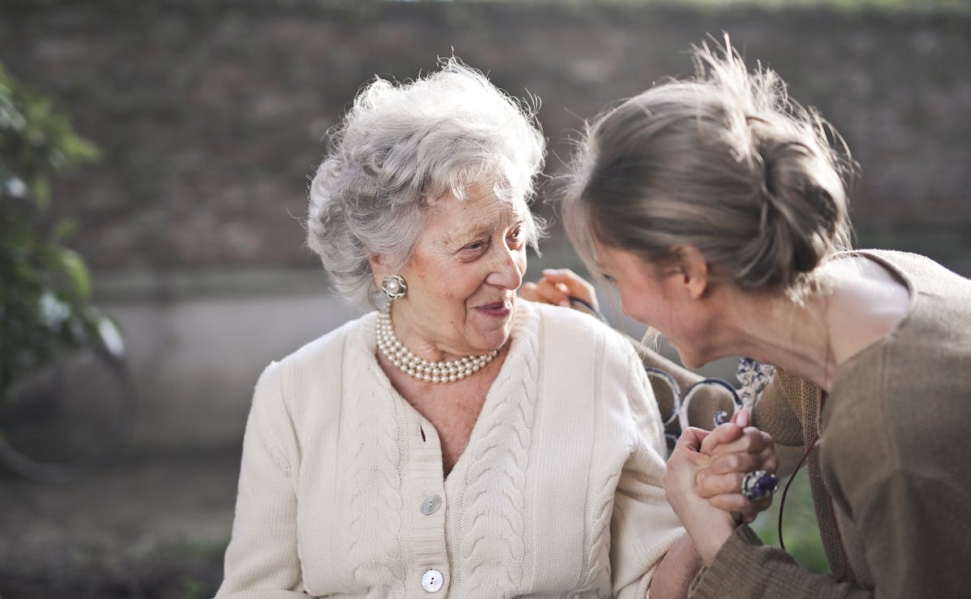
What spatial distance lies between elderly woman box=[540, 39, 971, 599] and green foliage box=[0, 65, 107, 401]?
2204 millimetres

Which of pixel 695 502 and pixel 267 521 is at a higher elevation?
pixel 267 521

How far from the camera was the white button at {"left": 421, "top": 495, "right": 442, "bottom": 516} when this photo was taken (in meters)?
2.42

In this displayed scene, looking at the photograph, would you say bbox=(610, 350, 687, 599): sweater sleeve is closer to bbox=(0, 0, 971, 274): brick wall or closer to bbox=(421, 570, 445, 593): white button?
bbox=(421, 570, 445, 593): white button

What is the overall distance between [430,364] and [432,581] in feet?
1.73

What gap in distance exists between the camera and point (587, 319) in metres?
2.70

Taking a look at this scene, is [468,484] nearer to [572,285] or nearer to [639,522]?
[639,522]

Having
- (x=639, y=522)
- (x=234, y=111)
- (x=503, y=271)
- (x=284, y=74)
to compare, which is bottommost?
(x=639, y=522)

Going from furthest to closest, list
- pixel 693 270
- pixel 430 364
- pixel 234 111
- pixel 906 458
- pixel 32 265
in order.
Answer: pixel 234 111 → pixel 32 265 → pixel 430 364 → pixel 693 270 → pixel 906 458

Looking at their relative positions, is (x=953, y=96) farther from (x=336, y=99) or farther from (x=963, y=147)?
(x=336, y=99)

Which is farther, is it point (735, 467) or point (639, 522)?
point (639, 522)

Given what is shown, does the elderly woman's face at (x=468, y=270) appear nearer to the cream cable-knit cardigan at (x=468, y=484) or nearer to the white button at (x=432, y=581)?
the cream cable-knit cardigan at (x=468, y=484)

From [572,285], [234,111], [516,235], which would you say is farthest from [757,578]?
[234,111]

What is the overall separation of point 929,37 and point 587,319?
6.59 meters

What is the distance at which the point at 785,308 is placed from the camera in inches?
75.7
